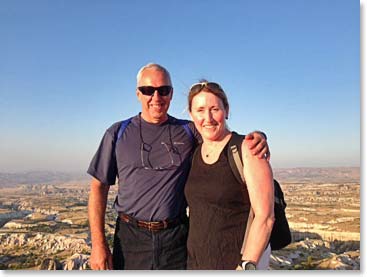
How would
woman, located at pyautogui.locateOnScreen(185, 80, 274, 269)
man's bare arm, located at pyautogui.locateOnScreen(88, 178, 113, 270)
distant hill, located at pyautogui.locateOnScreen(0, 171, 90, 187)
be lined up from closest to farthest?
woman, located at pyautogui.locateOnScreen(185, 80, 274, 269)
man's bare arm, located at pyautogui.locateOnScreen(88, 178, 113, 270)
distant hill, located at pyautogui.locateOnScreen(0, 171, 90, 187)

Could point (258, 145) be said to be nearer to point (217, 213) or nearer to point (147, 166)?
point (217, 213)

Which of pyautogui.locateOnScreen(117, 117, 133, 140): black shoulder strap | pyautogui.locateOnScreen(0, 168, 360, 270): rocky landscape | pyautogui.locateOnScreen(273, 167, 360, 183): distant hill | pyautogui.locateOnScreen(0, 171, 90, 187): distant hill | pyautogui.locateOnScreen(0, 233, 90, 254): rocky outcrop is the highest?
pyautogui.locateOnScreen(117, 117, 133, 140): black shoulder strap

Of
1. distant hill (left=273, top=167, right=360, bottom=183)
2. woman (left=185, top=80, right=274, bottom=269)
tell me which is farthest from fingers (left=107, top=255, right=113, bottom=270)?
distant hill (left=273, top=167, right=360, bottom=183)

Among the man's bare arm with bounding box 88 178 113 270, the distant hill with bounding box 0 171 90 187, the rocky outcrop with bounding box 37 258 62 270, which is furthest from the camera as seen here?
the distant hill with bounding box 0 171 90 187

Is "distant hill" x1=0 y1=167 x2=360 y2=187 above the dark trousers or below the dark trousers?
above

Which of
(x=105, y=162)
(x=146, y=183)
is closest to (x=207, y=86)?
(x=146, y=183)

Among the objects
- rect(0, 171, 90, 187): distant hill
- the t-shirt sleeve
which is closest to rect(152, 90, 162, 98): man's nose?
the t-shirt sleeve

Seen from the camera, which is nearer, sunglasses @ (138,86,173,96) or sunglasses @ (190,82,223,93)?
sunglasses @ (190,82,223,93)

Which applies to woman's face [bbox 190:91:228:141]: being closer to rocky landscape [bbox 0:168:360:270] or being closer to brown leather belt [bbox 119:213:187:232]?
brown leather belt [bbox 119:213:187:232]
